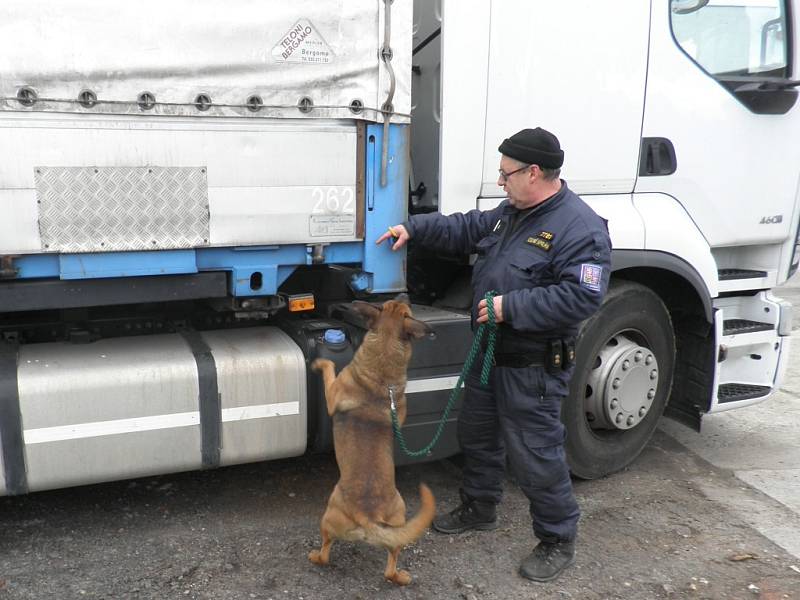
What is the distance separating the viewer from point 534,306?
2.86 m

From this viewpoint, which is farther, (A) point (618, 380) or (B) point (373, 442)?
(A) point (618, 380)

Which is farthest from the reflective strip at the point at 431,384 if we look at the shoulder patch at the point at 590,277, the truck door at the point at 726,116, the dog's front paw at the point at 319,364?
the truck door at the point at 726,116

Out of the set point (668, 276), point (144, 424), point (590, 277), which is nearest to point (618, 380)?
point (668, 276)

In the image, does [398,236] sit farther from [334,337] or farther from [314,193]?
[334,337]

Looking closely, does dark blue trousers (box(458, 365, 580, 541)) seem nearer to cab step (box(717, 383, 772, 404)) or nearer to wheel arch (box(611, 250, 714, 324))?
wheel arch (box(611, 250, 714, 324))

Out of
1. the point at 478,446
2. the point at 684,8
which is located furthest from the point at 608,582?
the point at 684,8

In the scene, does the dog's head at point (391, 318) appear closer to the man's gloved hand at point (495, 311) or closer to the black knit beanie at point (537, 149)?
the man's gloved hand at point (495, 311)

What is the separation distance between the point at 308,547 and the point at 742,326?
9.51 ft

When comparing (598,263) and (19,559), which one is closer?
(598,263)

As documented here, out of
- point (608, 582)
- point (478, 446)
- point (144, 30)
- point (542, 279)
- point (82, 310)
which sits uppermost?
point (144, 30)

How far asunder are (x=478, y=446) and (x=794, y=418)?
10.2 feet

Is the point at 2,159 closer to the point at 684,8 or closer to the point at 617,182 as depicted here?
the point at 617,182

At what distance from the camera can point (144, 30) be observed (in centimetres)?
282

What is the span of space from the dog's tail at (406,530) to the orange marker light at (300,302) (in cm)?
106
